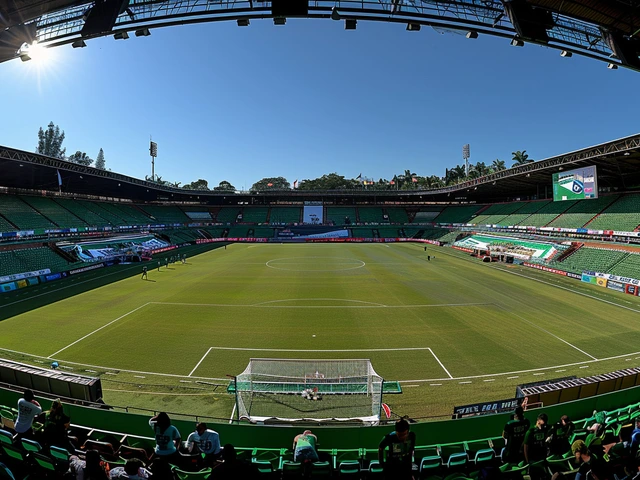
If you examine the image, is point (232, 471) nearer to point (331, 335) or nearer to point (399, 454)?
point (399, 454)

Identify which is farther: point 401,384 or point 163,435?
point 401,384

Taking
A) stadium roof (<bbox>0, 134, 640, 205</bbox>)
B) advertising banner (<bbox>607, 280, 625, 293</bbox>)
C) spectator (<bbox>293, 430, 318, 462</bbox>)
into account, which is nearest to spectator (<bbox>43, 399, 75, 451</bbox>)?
spectator (<bbox>293, 430, 318, 462</bbox>)

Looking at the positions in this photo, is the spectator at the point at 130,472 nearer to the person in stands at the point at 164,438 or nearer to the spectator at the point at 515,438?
the person in stands at the point at 164,438

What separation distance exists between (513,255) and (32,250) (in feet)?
212

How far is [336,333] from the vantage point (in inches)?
763

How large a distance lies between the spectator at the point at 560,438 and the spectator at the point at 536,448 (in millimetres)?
498

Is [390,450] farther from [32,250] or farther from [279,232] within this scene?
[279,232]

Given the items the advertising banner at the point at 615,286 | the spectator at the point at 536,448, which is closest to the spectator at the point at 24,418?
the spectator at the point at 536,448

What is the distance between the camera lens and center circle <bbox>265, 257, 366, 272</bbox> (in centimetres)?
4150

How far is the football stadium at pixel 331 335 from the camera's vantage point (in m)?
6.70

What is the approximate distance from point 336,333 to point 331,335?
48 cm

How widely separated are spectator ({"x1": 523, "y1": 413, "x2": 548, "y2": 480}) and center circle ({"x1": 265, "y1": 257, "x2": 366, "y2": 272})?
34.2 m

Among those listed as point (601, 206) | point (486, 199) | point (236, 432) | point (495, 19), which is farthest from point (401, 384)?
point (486, 199)

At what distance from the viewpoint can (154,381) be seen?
13.9m
